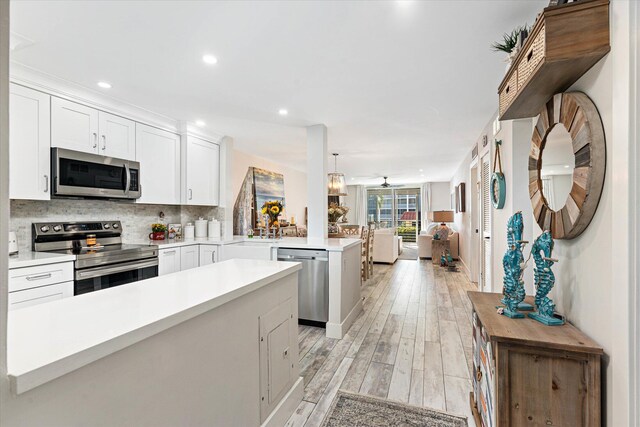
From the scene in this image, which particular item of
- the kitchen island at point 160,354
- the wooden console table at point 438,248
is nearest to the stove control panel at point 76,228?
the kitchen island at point 160,354

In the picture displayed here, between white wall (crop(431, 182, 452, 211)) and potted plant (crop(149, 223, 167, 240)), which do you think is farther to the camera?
white wall (crop(431, 182, 452, 211))

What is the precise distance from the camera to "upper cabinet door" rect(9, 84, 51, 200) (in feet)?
7.95

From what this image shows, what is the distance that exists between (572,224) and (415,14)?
138 cm

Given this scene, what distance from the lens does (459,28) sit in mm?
1907

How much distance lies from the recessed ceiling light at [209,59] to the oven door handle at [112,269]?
6.43ft

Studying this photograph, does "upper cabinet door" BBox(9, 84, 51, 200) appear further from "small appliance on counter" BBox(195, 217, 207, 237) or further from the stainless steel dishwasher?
the stainless steel dishwasher

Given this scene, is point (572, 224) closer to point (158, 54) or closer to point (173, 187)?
point (158, 54)

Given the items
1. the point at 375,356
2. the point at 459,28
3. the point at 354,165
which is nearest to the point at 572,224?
the point at 459,28

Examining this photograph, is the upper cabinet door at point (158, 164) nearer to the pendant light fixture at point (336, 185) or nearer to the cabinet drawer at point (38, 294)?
the cabinet drawer at point (38, 294)

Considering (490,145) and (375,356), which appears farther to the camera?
(490,145)

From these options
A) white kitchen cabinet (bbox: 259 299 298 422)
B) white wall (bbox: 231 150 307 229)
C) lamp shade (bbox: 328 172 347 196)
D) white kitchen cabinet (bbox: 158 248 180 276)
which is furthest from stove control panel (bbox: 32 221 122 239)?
lamp shade (bbox: 328 172 347 196)

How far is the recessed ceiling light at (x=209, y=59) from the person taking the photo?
2234mm

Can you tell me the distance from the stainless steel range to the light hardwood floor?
1.77m

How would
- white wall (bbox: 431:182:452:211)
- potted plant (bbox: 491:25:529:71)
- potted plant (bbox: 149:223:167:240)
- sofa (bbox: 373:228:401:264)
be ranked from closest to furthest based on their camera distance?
potted plant (bbox: 491:25:529:71) → potted plant (bbox: 149:223:167:240) → sofa (bbox: 373:228:401:264) → white wall (bbox: 431:182:452:211)
